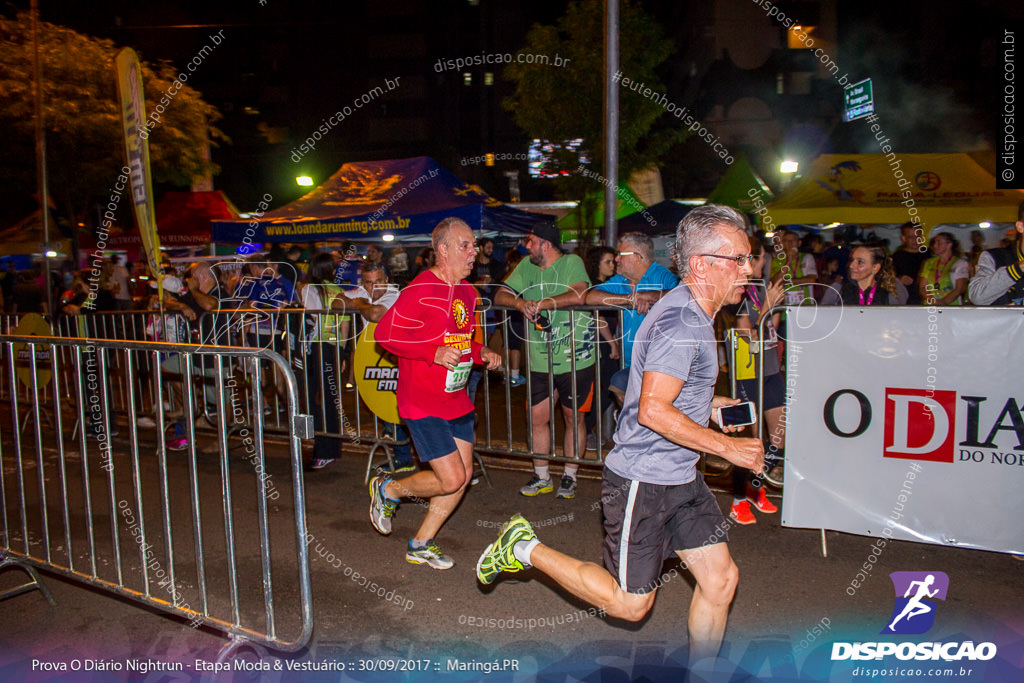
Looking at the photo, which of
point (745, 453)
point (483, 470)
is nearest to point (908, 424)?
point (745, 453)

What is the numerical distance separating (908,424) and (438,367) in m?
2.83

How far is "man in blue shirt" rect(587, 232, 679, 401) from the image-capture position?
5.30 m

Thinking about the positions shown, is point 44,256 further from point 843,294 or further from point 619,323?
point 843,294

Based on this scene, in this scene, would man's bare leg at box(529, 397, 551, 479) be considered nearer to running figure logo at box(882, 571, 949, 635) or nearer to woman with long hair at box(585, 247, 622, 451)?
woman with long hair at box(585, 247, 622, 451)

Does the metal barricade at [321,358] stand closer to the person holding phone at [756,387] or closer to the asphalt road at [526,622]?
the person holding phone at [756,387]

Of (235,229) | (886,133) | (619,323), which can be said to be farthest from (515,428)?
(886,133)

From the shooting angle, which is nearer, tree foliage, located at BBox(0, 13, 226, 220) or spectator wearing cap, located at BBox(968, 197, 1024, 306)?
spectator wearing cap, located at BBox(968, 197, 1024, 306)

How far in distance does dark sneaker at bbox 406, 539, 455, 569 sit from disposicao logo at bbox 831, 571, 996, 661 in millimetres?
2171

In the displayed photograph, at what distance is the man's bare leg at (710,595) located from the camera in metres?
2.83

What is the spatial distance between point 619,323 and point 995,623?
3.29 metres

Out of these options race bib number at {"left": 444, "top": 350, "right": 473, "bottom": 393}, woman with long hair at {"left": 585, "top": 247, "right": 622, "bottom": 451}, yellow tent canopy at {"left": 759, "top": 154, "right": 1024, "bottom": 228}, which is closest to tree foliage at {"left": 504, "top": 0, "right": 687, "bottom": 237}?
yellow tent canopy at {"left": 759, "top": 154, "right": 1024, "bottom": 228}

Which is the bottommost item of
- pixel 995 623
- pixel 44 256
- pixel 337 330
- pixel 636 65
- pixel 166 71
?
pixel 995 623

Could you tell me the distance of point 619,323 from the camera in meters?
6.06

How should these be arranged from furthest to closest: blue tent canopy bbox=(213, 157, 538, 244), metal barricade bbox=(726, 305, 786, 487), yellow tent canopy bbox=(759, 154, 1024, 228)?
yellow tent canopy bbox=(759, 154, 1024, 228), blue tent canopy bbox=(213, 157, 538, 244), metal barricade bbox=(726, 305, 786, 487)
